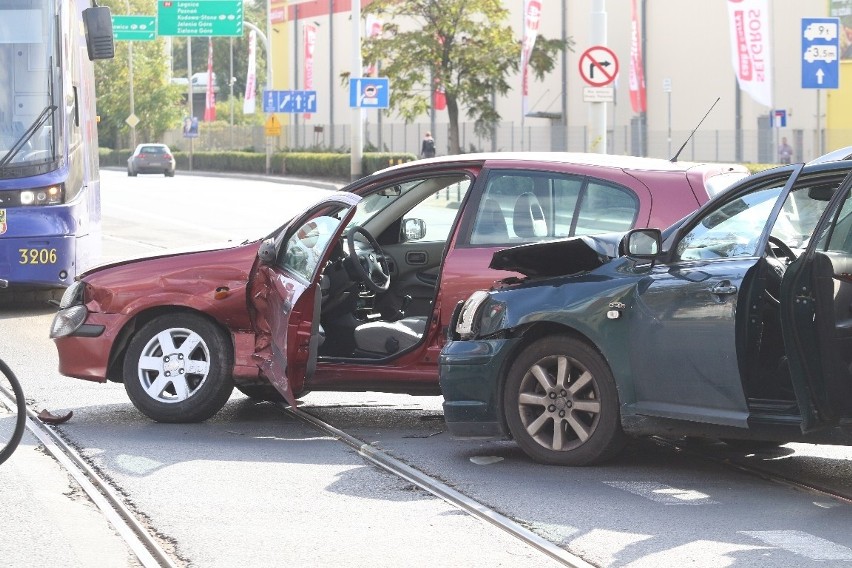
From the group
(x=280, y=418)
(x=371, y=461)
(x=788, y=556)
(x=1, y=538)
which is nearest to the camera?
(x=788, y=556)

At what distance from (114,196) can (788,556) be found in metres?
39.7

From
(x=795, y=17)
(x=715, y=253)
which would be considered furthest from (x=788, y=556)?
(x=795, y=17)

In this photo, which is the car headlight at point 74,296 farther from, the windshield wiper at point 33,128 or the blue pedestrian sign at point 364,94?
the blue pedestrian sign at point 364,94

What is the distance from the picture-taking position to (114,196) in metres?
43.9

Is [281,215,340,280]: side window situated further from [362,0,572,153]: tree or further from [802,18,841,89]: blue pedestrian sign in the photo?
[362,0,572,153]: tree

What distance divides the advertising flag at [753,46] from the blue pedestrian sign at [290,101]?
76.3 feet

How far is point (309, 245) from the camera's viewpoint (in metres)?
8.69

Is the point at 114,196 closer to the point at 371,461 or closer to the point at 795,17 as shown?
the point at 795,17

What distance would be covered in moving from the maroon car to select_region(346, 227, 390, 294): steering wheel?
12 mm

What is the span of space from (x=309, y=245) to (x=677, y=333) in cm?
250

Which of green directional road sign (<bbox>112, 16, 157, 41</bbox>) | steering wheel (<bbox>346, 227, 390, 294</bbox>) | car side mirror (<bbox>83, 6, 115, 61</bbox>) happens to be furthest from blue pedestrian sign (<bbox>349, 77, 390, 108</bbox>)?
steering wheel (<bbox>346, 227, 390, 294</bbox>)

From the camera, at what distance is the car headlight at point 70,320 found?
900cm

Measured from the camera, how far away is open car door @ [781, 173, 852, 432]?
647 centimetres

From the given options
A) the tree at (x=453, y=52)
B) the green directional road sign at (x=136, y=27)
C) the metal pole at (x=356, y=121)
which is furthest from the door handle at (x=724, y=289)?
the green directional road sign at (x=136, y=27)
